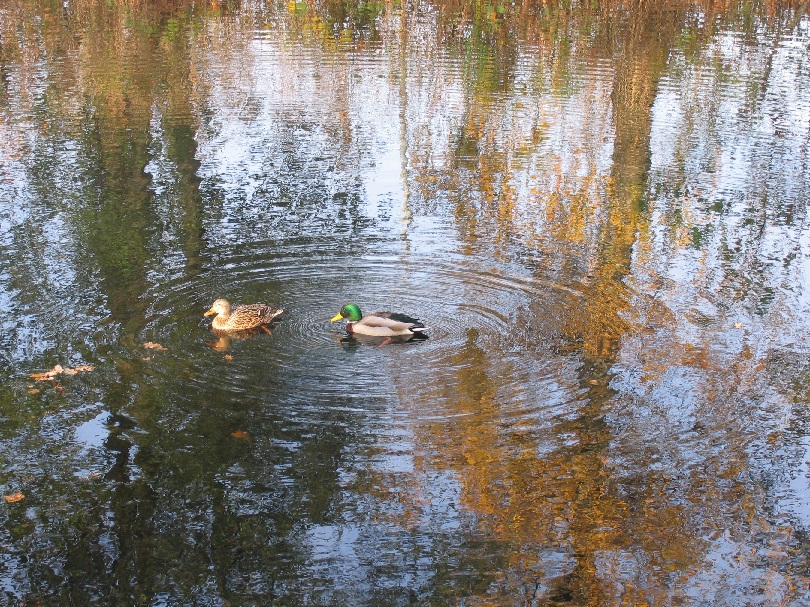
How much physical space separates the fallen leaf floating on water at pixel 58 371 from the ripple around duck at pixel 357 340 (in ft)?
1.86

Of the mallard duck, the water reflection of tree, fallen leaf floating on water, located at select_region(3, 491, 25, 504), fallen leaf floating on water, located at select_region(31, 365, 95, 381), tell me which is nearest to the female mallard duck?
the water reflection of tree

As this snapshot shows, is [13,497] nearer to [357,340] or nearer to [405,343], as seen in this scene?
[357,340]

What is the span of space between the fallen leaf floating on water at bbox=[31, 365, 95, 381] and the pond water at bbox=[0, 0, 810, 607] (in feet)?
0.11

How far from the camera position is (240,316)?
28.8ft

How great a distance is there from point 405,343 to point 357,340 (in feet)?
1.43

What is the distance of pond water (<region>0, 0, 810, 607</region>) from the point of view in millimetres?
5789

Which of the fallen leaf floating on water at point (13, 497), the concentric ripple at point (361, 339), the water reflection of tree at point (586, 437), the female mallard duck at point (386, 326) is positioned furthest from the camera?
the female mallard duck at point (386, 326)

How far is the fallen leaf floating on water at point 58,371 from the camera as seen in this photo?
7.83 metres

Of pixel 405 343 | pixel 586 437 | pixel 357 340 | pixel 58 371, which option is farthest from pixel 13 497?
pixel 586 437

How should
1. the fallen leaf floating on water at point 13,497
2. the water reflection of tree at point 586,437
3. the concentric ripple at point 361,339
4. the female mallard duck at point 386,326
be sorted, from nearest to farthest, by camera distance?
the water reflection of tree at point 586,437 → the fallen leaf floating on water at point 13,497 → the concentric ripple at point 361,339 → the female mallard duck at point 386,326

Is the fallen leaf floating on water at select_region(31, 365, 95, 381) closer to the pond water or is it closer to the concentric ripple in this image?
the pond water

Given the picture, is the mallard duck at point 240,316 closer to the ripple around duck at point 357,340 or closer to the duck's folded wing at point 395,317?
the ripple around duck at point 357,340

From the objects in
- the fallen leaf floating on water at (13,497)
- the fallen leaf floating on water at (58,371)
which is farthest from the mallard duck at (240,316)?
the fallen leaf floating on water at (13,497)

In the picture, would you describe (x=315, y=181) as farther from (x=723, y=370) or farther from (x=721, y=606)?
(x=721, y=606)
